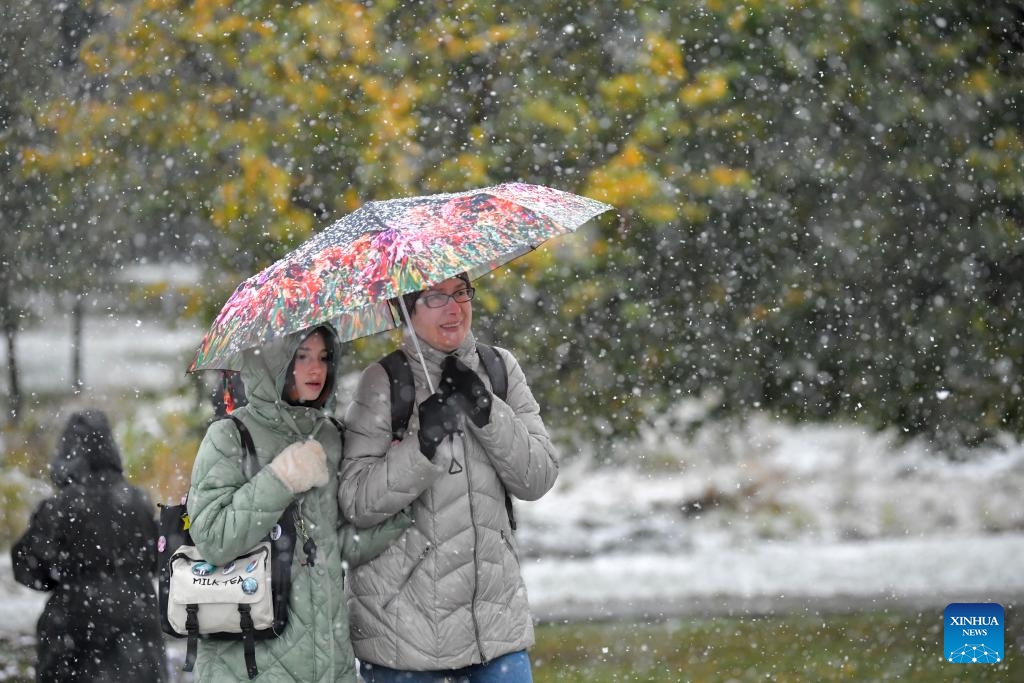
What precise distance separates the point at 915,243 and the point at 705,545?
3.14 m

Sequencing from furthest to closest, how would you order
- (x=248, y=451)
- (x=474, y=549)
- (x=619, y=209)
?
(x=619, y=209)
(x=474, y=549)
(x=248, y=451)

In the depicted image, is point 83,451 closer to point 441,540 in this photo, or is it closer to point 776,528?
point 441,540

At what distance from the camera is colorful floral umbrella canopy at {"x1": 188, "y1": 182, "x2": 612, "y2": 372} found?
2.99 m

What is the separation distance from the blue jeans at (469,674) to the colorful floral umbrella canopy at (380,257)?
93 cm

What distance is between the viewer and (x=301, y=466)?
311 cm

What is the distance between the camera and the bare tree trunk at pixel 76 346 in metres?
9.55

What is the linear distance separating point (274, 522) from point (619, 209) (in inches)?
182

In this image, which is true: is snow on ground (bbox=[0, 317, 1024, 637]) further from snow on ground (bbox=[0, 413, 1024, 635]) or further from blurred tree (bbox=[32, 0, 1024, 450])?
blurred tree (bbox=[32, 0, 1024, 450])

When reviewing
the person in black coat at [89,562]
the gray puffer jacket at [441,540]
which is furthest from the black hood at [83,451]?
the gray puffer jacket at [441,540]

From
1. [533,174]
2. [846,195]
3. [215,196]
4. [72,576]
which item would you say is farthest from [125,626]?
[846,195]

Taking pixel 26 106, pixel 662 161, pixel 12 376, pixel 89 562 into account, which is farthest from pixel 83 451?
pixel 12 376

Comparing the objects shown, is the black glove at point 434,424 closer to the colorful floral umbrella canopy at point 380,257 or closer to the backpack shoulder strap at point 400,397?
the backpack shoulder strap at point 400,397

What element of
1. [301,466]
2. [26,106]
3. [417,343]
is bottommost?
[301,466]

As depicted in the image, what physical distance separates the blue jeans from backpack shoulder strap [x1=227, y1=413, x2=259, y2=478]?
64 cm
